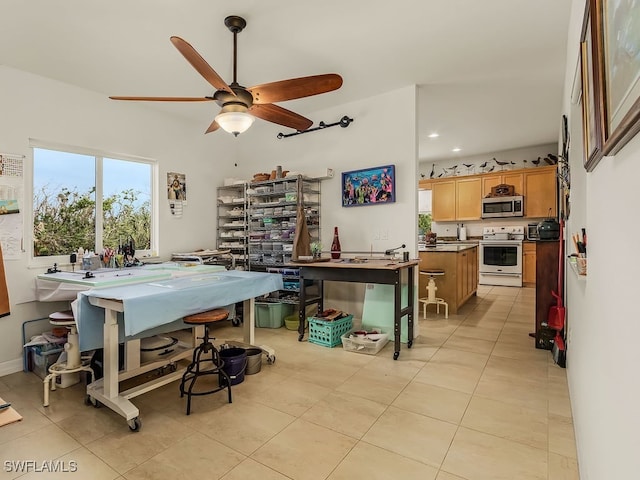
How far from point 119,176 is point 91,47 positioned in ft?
5.04

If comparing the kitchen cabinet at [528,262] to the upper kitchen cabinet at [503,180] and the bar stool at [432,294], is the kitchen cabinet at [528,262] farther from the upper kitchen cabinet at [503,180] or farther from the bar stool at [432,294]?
the bar stool at [432,294]

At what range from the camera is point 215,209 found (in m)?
4.98

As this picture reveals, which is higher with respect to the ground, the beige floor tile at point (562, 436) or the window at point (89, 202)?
the window at point (89, 202)

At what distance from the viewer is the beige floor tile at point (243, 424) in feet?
6.21

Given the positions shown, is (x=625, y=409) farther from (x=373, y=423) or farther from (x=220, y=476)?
(x=220, y=476)

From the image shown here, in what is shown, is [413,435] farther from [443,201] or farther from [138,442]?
[443,201]

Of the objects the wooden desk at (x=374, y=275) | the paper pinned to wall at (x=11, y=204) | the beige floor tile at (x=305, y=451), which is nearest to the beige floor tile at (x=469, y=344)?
the wooden desk at (x=374, y=275)

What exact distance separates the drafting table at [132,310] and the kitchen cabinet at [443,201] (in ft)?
19.2

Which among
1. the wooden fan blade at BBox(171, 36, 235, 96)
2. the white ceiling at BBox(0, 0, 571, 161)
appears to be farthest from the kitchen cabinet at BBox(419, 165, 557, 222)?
the wooden fan blade at BBox(171, 36, 235, 96)

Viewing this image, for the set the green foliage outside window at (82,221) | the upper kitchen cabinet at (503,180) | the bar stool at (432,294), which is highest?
the upper kitchen cabinet at (503,180)

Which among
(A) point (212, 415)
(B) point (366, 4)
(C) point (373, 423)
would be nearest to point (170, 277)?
(A) point (212, 415)

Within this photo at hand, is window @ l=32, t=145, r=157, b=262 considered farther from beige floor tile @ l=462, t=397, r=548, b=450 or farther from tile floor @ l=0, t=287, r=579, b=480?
beige floor tile @ l=462, t=397, r=548, b=450

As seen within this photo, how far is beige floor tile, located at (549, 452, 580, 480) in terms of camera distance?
5.17ft

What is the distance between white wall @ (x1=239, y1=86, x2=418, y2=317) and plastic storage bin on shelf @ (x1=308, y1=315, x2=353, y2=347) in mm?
557
